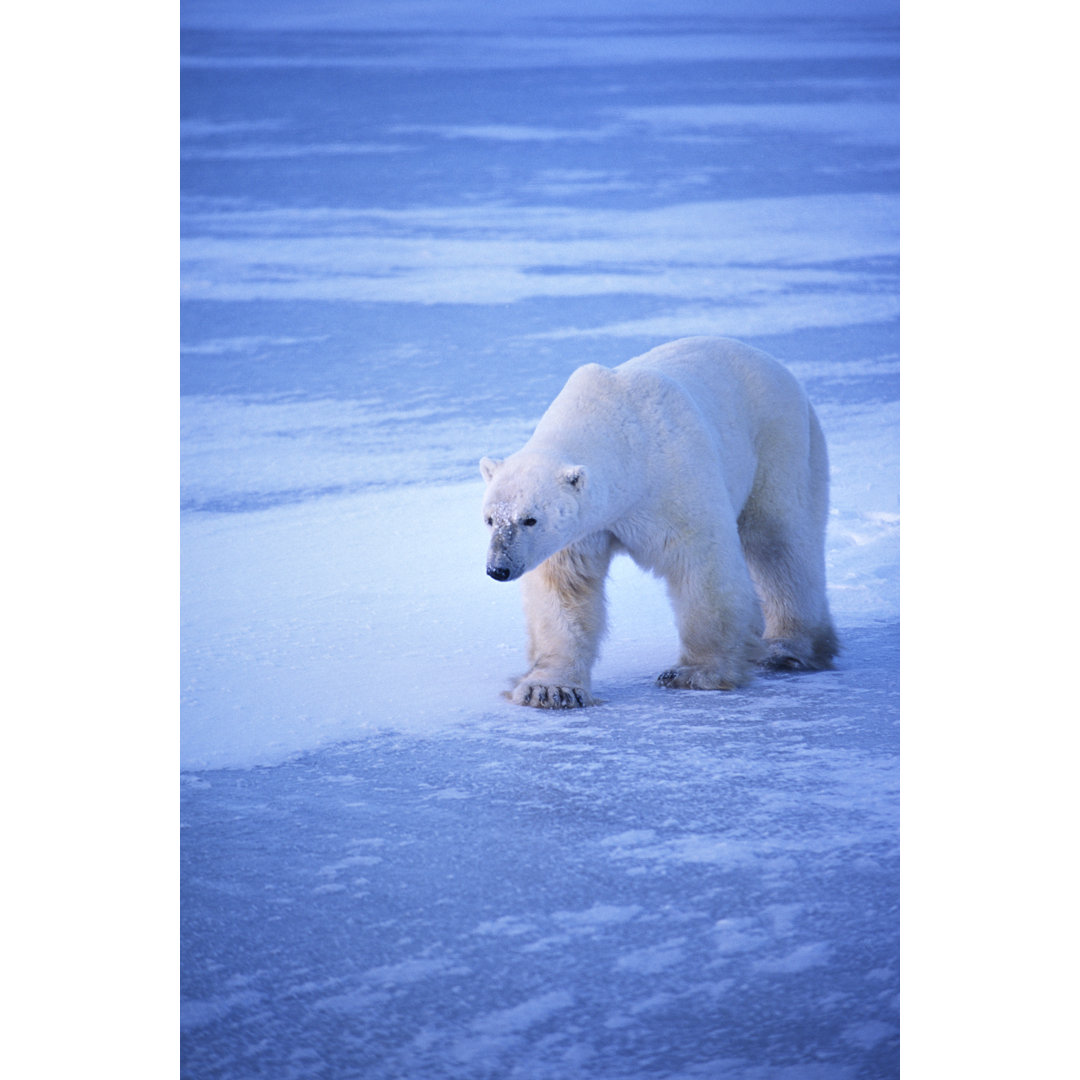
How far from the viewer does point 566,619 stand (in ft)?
12.7

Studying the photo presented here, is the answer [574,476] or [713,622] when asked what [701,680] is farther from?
[574,476]

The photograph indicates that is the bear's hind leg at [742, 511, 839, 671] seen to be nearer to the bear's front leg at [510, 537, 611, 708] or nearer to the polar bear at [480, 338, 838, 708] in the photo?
the polar bear at [480, 338, 838, 708]

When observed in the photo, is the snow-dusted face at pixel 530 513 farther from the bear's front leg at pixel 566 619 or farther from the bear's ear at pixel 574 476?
the bear's front leg at pixel 566 619

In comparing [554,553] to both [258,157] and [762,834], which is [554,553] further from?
[258,157]

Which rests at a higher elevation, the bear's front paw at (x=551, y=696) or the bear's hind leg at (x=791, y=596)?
the bear's hind leg at (x=791, y=596)

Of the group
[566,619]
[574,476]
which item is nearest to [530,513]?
[574,476]

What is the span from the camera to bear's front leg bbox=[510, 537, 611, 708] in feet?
12.4

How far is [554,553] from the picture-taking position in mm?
3738

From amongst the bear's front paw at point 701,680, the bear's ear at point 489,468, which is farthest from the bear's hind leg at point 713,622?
the bear's ear at point 489,468

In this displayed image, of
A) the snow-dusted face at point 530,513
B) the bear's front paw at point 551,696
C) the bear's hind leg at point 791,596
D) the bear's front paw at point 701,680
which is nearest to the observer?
the snow-dusted face at point 530,513

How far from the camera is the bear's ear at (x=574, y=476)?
360cm

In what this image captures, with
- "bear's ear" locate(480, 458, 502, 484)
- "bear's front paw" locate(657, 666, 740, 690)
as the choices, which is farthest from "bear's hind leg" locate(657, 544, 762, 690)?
"bear's ear" locate(480, 458, 502, 484)

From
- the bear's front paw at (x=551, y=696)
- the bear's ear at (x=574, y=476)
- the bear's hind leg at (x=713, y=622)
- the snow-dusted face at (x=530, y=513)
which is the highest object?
the bear's ear at (x=574, y=476)

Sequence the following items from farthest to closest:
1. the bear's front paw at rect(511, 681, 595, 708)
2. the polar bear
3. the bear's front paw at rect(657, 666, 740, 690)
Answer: the bear's front paw at rect(657, 666, 740, 690) < the bear's front paw at rect(511, 681, 595, 708) < the polar bear
